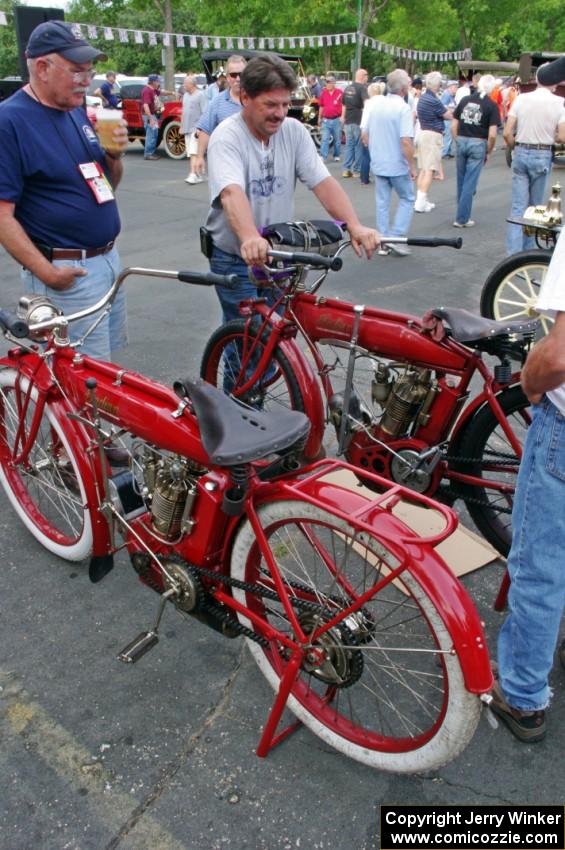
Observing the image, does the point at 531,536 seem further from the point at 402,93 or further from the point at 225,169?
the point at 402,93

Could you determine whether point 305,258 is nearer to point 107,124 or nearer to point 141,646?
point 107,124

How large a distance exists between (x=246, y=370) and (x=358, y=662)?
189 cm

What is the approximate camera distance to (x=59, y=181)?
2.95 m

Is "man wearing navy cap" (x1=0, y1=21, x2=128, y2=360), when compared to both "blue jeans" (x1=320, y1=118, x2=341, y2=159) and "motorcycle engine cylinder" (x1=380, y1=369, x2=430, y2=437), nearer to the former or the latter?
"motorcycle engine cylinder" (x1=380, y1=369, x2=430, y2=437)

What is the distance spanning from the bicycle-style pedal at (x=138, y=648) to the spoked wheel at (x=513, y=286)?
385cm

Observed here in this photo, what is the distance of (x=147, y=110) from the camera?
50.2 ft

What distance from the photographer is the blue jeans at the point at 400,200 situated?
7.89 m

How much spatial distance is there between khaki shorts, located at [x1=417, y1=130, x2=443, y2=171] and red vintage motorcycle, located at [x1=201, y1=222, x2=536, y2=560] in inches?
311

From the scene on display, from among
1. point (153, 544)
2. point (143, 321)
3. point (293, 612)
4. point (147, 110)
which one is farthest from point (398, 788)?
point (147, 110)

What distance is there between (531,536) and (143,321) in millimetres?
4621

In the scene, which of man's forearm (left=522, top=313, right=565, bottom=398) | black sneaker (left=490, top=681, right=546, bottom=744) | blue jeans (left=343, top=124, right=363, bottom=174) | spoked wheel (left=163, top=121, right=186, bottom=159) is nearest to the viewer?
man's forearm (left=522, top=313, right=565, bottom=398)

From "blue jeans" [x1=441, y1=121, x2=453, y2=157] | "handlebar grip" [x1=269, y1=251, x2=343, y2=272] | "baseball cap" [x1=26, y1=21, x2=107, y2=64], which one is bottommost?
"blue jeans" [x1=441, y1=121, x2=453, y2=157]

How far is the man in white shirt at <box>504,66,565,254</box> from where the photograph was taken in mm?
6934

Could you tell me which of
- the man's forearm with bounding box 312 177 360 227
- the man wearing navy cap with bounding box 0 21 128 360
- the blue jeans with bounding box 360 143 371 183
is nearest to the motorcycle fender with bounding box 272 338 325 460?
the man's forearm with bounding box 312 177 360 227
